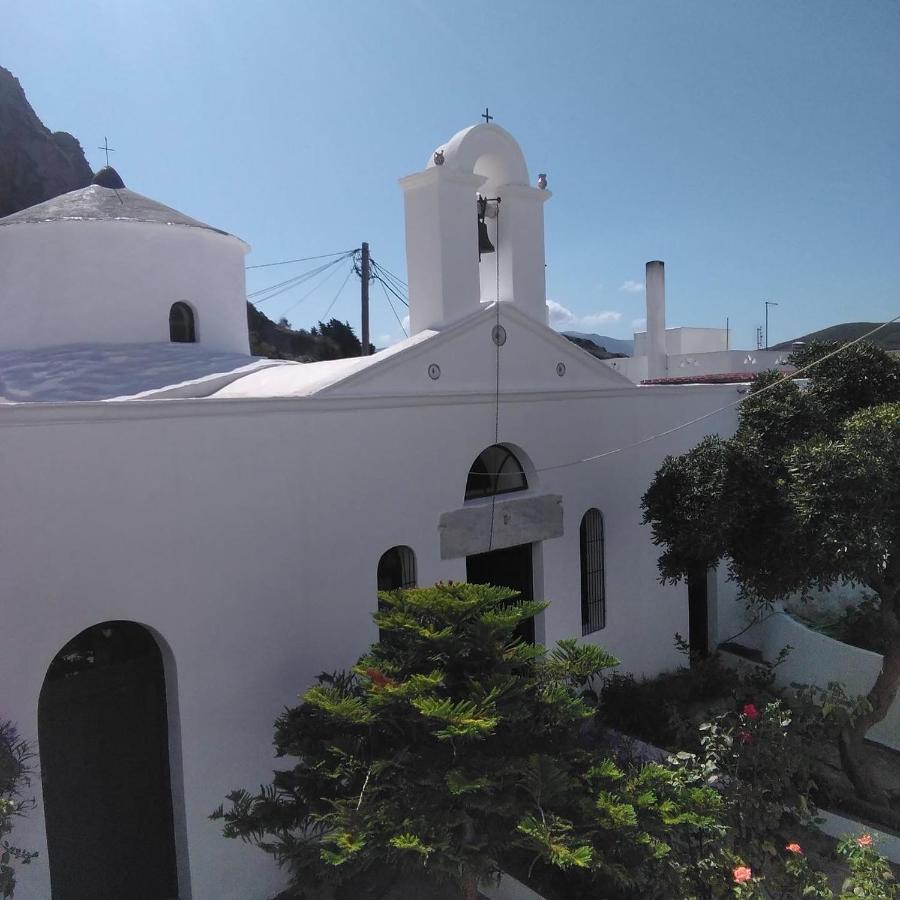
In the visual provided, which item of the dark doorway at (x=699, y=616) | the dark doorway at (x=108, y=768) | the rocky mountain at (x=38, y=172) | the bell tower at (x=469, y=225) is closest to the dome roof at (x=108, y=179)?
the bell tower at (x=469, y=225)

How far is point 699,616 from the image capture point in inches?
454

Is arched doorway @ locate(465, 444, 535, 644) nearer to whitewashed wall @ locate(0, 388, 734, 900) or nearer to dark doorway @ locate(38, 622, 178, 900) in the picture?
whitewashed wall @ locate(0, 388, 734, 900)

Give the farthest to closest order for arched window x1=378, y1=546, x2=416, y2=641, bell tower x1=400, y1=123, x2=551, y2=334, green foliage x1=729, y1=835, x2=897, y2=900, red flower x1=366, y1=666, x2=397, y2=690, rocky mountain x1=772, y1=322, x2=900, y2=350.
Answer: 1. rocky mountain x1=772, y1=322, x2=900, y2=350
2. bell tower x1=400, y1=123, x2=551, y2=334
3. arched window x1=378, y1=546, x2=416, y2=641
4. green foliage x1=729, y1=835, x2=897, y2=900
5. red flower x1=366, y1=666, x2=397, y2=690

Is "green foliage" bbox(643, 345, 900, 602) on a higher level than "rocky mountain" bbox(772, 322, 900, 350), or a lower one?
lower

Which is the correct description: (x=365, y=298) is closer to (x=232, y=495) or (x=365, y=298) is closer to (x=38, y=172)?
(x=232, y=495)

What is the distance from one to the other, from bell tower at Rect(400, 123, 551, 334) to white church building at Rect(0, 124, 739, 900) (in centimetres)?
2

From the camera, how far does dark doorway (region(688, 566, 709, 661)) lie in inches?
449

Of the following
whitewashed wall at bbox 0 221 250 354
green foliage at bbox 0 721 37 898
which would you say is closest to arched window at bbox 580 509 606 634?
whitewashed wall at bbox 0 221 250 354

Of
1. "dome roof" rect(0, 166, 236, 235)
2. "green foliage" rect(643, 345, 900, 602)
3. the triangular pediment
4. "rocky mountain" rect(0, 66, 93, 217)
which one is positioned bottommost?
"green foliage" rect(643, 345, 900, 602)

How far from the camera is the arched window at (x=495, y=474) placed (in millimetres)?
8234

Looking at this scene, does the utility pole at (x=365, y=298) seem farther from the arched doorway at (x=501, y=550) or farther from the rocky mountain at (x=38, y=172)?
the arched doorway at (x=501, y=550)

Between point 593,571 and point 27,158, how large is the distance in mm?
33878

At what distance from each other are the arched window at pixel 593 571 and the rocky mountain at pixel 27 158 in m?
30.6

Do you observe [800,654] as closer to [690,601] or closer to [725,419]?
[690,601]
